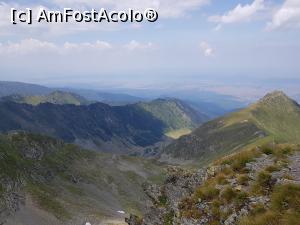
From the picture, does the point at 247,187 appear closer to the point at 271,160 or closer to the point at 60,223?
the point at 271,160

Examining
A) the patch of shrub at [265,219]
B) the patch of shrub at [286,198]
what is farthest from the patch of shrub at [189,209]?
the patch of shrub at [286,198]

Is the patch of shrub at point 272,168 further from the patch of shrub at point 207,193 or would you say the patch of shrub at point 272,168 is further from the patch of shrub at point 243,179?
the patch of shrub at point 207,193

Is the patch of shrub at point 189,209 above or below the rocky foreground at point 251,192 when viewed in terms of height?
below

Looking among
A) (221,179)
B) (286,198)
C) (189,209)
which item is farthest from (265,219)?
(189,209)

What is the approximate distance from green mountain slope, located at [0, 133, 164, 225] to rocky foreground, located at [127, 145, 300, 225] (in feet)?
299

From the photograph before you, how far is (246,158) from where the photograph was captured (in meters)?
27.4

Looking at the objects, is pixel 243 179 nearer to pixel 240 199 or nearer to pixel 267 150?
pixel 240 199

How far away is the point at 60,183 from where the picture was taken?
150750mm

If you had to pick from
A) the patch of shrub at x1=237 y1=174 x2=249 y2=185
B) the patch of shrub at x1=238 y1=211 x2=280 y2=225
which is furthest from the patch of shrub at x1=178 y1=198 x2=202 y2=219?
the patch of shrub at x1=238 y1=211 x2=280 y2=225

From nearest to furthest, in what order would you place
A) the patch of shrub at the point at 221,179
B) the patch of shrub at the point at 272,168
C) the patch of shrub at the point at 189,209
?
the patch of shrub at the point at 272,168 < the patch of shrub at the point at 189,209 < the patch of shrub at the point at 221,179

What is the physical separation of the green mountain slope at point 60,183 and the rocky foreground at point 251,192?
91.2 m

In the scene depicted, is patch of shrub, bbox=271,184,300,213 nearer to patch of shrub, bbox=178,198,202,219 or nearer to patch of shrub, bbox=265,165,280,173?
patch of shrub, bbox=265,165,280,173

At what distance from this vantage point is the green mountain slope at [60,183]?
118125 millimetres

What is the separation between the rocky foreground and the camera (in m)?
19.7
